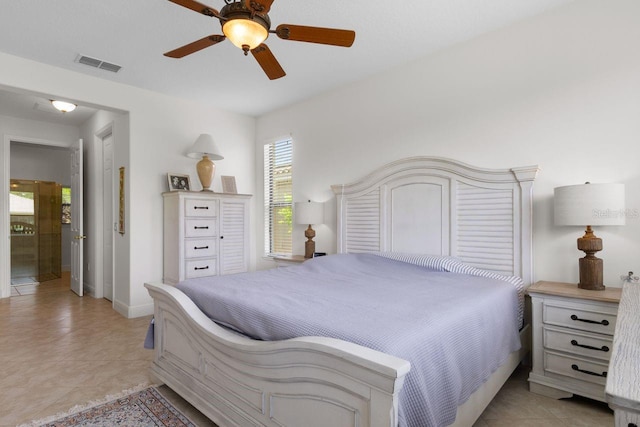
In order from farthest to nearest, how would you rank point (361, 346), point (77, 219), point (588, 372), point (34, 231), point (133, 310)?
point (34, 231)
point (77, 219)
point (133, 310)
point (588, 372)
point (361, 346)

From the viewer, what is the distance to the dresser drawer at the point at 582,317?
1986 millimetres

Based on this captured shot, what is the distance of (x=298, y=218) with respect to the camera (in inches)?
158

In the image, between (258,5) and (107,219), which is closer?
(258,5)

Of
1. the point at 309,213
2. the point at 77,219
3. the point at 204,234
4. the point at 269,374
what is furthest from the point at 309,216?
the point at 77,219

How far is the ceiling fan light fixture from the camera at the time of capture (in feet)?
5.83

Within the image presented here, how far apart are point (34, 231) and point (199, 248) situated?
541 centimetres

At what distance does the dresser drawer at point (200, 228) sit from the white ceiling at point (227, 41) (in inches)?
60.9

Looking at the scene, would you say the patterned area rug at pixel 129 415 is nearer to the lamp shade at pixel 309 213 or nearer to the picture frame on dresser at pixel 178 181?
the lamp shade at pixel 309 213

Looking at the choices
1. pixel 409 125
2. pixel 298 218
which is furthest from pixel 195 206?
pixel 409 125

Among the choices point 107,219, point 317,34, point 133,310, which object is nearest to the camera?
point 317,34

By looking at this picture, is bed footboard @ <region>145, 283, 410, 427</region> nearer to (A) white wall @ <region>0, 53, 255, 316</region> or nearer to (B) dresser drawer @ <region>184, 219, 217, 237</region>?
(B) dresser drawer @ <region>184, 219, 217, 237</region>

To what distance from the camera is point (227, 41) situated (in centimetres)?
300

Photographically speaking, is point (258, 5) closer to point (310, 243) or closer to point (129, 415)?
point (129, 415)

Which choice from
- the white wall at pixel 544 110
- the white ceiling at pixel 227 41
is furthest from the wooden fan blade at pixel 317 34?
the white wall at pixel 544 110
